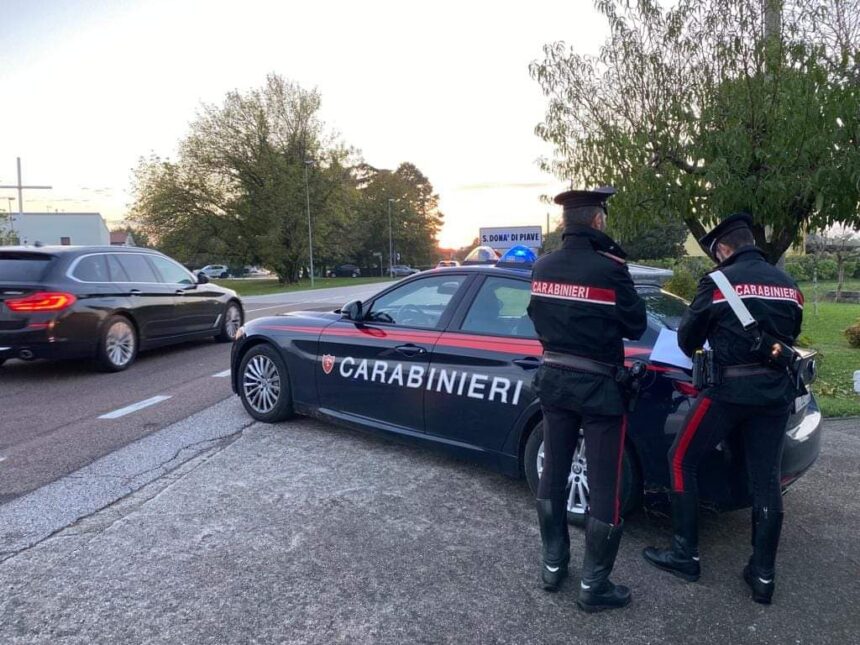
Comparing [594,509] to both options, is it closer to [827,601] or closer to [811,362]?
[827,601]

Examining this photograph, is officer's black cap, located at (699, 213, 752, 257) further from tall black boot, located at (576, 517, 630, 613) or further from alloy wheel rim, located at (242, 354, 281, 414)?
alloy wheel rim, located at (242, 354, 281, 414)

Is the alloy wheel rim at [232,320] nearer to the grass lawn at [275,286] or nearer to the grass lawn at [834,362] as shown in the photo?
the grass lawn at [834,362]

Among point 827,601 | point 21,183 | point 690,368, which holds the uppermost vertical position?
point 21,183

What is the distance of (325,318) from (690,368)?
3020 mm

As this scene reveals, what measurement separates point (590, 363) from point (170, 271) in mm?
8113

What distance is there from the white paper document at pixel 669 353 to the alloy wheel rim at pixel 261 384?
3.19 meters

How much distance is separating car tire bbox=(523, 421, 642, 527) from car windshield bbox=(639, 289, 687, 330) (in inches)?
32.1

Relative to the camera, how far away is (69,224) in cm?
6900

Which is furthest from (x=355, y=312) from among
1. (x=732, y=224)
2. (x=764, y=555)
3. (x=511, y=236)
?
(x=511, y=236)

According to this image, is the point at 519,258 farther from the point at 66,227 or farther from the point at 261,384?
the point at 66,227

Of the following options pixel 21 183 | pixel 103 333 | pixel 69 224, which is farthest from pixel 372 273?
pixel 103 333

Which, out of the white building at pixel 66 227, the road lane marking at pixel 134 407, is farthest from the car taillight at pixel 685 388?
the white building at pixel 66 227

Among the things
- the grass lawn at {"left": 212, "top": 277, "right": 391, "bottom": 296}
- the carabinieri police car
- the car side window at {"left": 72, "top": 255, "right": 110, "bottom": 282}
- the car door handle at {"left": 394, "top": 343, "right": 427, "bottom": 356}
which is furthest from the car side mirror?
the grass lawn at {"left": 212, "top": 277, "right": 391, "bottom": 296}

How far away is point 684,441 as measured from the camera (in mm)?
3062
